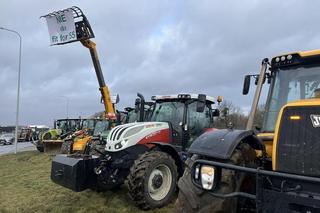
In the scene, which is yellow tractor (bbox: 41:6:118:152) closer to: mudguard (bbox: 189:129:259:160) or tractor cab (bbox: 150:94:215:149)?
tractor cab (bbox: 150:94:215:149)

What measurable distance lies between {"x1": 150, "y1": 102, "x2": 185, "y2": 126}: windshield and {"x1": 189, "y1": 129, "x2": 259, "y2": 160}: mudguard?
4817 millimetres

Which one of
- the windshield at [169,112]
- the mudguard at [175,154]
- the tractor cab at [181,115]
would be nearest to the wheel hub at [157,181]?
the mudguard at [175,154]

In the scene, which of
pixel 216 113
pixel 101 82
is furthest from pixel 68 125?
pixel 216 113

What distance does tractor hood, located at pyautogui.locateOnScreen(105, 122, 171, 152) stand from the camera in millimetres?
8227

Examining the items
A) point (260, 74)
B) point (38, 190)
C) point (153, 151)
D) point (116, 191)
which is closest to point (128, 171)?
point (153, 151)

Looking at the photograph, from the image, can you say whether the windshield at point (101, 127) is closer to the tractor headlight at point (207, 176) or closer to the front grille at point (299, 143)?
the tractor headlight at point (207, 176)

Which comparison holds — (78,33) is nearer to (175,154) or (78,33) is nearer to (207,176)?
(175,154)

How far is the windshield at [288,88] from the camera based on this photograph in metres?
4.99

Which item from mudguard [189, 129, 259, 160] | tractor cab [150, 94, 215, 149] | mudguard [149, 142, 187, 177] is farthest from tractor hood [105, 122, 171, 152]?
mudguard [189, 129, 259, 160]

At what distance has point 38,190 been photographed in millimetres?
9875

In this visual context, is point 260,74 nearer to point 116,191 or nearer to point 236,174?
point 236,174

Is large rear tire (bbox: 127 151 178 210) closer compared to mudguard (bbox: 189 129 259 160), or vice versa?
mudguard (bbox: 189 129 259 160)

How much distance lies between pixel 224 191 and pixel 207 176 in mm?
228

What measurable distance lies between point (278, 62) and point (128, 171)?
4.15 meters
